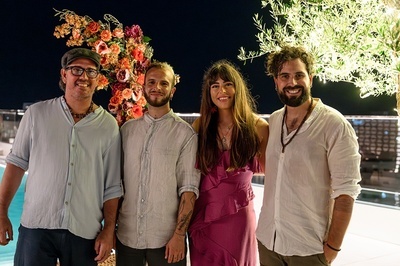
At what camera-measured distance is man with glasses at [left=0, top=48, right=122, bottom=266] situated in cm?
229

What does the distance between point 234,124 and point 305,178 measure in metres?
0.62

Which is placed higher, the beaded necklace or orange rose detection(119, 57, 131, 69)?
orange rose detection(119, 57, 131, 69)

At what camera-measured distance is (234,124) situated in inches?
107

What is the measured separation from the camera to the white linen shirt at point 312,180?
220 cm

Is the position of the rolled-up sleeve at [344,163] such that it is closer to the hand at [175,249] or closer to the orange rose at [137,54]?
the hand at [175,249]

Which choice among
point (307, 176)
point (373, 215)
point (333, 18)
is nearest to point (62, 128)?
point (307, 176)

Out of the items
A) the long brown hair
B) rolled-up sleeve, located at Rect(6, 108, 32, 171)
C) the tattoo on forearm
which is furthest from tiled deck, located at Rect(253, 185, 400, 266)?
rolled-up sleeve, located at Rect(6, 108, 32, 171)

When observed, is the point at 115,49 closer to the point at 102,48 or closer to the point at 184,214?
the point at 102,48

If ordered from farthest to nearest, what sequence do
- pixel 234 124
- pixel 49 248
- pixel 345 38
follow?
pixel 345 38 → pixel 234 124 → pixel 49 248

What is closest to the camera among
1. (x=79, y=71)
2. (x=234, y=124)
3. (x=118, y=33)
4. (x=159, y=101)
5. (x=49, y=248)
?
(x=49, y=248)

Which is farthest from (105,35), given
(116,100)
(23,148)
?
(23,148)

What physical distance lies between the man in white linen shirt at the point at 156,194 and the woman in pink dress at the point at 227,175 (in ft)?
0.46

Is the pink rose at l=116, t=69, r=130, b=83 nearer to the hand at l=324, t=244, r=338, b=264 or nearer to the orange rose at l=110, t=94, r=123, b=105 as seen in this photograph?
the orange rose at l=110, t=94, r=123, b=105

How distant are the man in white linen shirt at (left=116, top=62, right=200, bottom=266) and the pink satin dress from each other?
15 cm
